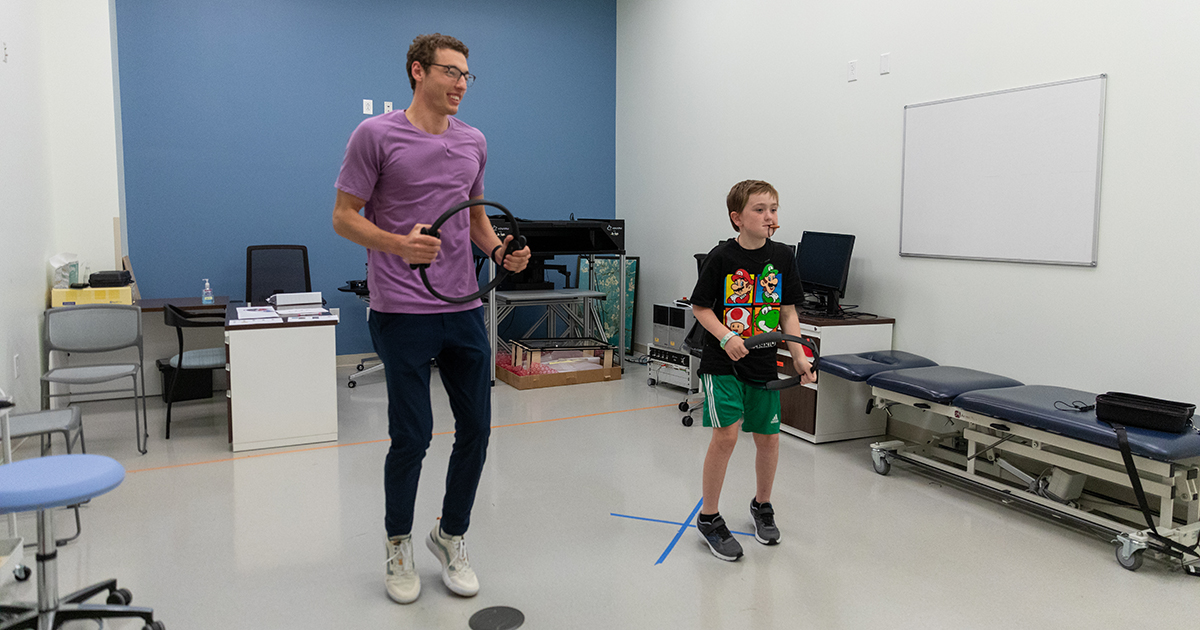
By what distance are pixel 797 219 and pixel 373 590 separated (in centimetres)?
380

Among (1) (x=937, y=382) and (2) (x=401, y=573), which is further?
(1) (x=937, y=382)

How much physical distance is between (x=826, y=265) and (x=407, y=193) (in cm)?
311

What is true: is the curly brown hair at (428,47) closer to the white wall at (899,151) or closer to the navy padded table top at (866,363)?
the navy padded table top at (866,363)

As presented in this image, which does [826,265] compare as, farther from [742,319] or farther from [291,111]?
[291,111]

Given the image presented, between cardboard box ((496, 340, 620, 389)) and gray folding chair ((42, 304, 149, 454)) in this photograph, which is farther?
cardboard box ((496, 340, 620, 389))

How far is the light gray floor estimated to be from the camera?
2.42 metres

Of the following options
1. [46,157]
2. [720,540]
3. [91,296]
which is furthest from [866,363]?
[46,157]

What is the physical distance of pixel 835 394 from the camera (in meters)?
4.39

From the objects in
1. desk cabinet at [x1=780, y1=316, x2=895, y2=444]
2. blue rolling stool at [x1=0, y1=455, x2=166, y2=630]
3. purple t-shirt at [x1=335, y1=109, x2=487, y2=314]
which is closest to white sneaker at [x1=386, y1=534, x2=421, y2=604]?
blue rolling stool at [x1=0, y1=455, x2=166, y2=630]

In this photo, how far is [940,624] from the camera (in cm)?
234

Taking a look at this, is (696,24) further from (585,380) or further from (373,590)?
(373,590)

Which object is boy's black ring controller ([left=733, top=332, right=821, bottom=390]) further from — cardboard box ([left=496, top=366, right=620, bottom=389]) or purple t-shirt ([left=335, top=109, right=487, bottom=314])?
cardboard box ([left=496, top=366, right=620, bottom=389])

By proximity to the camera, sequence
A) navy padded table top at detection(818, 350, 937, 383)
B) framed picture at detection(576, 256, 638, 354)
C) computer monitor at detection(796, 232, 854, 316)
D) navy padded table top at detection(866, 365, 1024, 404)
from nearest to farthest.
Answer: navy padded table top at detection(866, 365, 1024, 404) → navy padded table top at detection(818, 350, 937, 383) → computer monitor at detection(796, 232, 854, 316) → framed picture at detection(576, 256, 638, 354)

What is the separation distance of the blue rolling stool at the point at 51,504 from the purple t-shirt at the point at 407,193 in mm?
838
